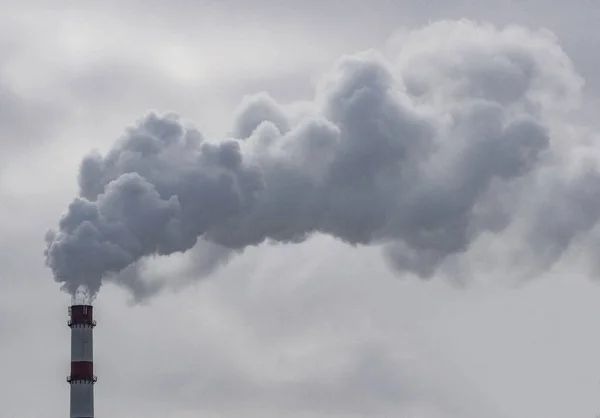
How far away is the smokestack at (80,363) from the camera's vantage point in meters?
161

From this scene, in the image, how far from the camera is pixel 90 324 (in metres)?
162

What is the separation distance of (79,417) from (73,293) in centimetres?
843

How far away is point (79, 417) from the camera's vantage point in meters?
161

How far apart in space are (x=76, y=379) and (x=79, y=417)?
99.5 inches

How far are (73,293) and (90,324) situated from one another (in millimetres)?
3158

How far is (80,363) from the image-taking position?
16125 centimetres

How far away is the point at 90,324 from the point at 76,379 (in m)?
3.77

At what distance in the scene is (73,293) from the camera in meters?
160

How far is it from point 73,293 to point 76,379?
6.04 metres

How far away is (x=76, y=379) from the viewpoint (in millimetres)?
161375

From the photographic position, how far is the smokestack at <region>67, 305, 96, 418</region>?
161 metres
